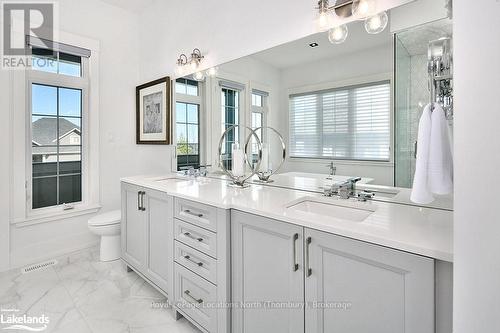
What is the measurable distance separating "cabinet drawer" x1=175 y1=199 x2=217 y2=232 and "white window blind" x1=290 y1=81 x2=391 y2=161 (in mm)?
721

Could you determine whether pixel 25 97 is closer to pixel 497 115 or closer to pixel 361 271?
pixel 361 271

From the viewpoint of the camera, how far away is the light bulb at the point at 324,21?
1.57 m

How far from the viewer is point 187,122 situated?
260 cm

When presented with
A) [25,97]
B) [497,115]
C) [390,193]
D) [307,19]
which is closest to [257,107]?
[307,19]

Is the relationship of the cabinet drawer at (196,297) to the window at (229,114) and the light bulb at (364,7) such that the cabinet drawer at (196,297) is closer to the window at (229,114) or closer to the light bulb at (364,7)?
the window at (229,114)

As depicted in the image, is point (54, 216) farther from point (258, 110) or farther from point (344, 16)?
point (344, 16)

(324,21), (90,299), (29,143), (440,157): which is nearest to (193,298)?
(90,299)

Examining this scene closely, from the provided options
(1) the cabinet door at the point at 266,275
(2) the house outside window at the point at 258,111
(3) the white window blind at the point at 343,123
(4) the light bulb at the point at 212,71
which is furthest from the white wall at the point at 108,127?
(1) the cabinet door at the point at 266,275

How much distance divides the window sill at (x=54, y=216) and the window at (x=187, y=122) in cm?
119

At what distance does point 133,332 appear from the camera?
164cm

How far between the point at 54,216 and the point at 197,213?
2078 millimetres

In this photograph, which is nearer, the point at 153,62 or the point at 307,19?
the point at 307,19

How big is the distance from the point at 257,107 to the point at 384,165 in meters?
0.97

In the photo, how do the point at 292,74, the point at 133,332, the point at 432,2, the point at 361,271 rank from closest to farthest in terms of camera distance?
the point at 361,271 < the point at 432,2 < the point at 133,332 < the point at 292,74
